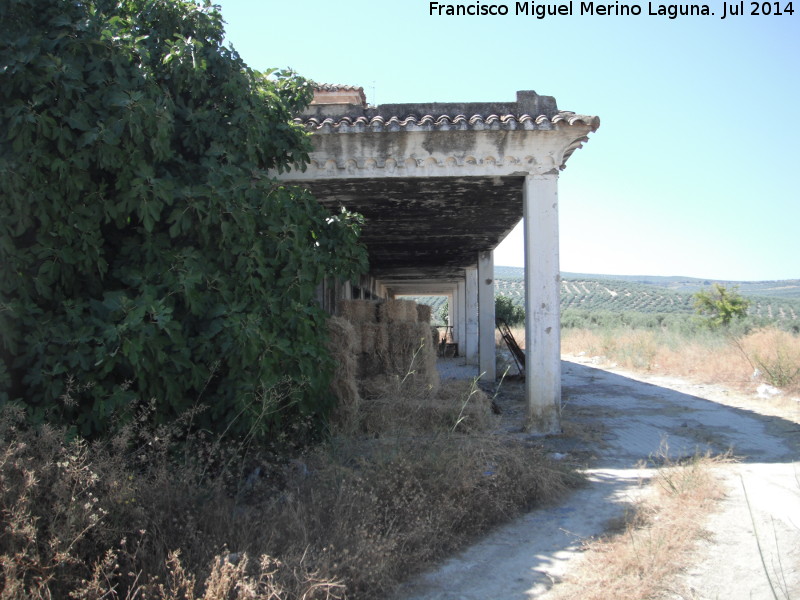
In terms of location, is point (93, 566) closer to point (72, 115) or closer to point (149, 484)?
point (149, 484)

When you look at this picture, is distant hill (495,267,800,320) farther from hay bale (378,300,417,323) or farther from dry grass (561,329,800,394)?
hay bale (378,300,417,323)

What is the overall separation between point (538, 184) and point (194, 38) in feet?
13.9

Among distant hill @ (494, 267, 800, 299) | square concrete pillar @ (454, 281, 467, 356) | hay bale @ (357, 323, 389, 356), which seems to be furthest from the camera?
distant hill @ (494, 267, 800, 299)

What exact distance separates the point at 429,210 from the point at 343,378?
3.72 meters

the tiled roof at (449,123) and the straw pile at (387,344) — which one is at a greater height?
the tiled roof at (449,123)

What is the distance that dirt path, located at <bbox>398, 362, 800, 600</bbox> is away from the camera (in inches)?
143

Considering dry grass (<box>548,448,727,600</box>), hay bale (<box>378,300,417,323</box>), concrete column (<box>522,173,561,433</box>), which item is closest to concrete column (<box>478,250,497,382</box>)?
hay bale (<box>378,300,417,323</box>)

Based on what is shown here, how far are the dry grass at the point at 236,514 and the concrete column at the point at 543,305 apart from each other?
6.65 ft

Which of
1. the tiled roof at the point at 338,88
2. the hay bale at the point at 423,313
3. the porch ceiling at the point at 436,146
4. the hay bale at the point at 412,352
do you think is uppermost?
the tiled roof at the point at 338,88

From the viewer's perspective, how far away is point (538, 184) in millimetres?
7586

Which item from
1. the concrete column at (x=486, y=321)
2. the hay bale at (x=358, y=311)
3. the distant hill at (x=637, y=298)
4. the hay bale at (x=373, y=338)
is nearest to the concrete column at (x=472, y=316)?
the concrete column at (x=486, y=321)

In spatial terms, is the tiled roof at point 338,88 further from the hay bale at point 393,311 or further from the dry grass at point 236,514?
the dry grass at point 236,514

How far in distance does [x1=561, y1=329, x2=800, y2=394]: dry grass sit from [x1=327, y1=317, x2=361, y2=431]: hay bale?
877 centimetres

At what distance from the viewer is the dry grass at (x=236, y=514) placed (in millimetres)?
2988
